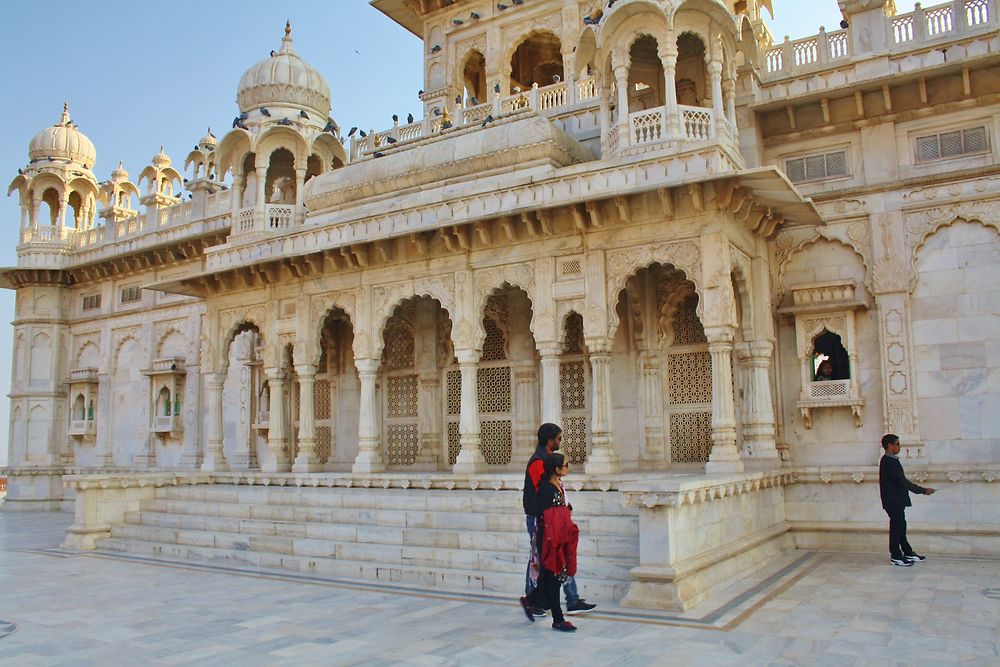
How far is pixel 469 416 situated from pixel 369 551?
2.96 m

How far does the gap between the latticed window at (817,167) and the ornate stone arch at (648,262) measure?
274 centimetres

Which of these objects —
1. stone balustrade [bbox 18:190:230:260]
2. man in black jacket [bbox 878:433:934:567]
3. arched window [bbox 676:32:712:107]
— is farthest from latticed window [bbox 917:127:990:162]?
stone balustrade [bbox 18:190:230:260]

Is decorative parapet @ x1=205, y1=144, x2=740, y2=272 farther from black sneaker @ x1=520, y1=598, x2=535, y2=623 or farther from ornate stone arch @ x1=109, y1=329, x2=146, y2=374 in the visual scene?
ornate stone arch @ x1=109, y1=329, x2=146, y2=374

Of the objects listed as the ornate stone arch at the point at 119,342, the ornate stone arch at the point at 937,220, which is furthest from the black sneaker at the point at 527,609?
the ornate stone arch at the point at 119,342

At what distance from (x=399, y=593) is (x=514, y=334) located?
5.85m

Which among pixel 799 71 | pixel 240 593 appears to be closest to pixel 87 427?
pixel 240 593

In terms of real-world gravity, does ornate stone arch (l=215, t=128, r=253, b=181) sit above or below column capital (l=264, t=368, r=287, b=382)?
above

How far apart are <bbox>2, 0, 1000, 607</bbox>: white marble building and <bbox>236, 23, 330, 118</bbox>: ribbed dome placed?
3.28 metres

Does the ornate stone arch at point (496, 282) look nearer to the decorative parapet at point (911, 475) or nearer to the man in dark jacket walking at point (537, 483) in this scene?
the decorative parapet at point (911, 475)

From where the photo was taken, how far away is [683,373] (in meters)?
11.9

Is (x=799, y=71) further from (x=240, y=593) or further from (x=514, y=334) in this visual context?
(x=240, y=593)

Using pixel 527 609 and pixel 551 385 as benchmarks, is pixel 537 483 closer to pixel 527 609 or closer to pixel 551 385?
pixel 527 609

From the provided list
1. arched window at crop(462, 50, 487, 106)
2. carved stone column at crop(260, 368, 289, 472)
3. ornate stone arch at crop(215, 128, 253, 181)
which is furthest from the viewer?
arched window at crop(462, 50, 487, 106)

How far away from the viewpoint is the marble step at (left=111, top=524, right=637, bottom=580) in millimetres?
7828
